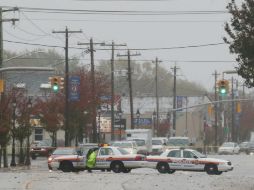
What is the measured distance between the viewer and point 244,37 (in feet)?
78.7

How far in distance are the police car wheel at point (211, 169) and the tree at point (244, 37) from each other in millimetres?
17555

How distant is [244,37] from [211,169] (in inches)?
738

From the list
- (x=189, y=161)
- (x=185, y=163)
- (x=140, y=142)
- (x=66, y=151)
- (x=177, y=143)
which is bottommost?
(x=185, y=163)

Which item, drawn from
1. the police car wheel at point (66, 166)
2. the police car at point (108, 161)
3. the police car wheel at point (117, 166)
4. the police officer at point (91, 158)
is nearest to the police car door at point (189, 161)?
the police car at point (108, 161)

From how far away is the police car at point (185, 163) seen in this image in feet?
137

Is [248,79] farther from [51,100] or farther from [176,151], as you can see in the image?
[51,100]

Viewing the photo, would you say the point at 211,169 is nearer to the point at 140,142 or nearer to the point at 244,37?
the point at 244,37

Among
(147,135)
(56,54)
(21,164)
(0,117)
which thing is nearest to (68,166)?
(0,117)

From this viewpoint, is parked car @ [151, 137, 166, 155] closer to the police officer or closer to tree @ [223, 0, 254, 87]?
the police officer

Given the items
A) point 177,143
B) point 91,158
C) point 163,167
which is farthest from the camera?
point 177,143

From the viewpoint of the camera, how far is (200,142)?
431 feet

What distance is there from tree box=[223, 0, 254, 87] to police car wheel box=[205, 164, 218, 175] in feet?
57.6

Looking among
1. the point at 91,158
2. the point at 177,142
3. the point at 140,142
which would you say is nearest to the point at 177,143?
the point at 177,142

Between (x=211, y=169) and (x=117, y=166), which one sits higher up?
(x=117, y=166)
